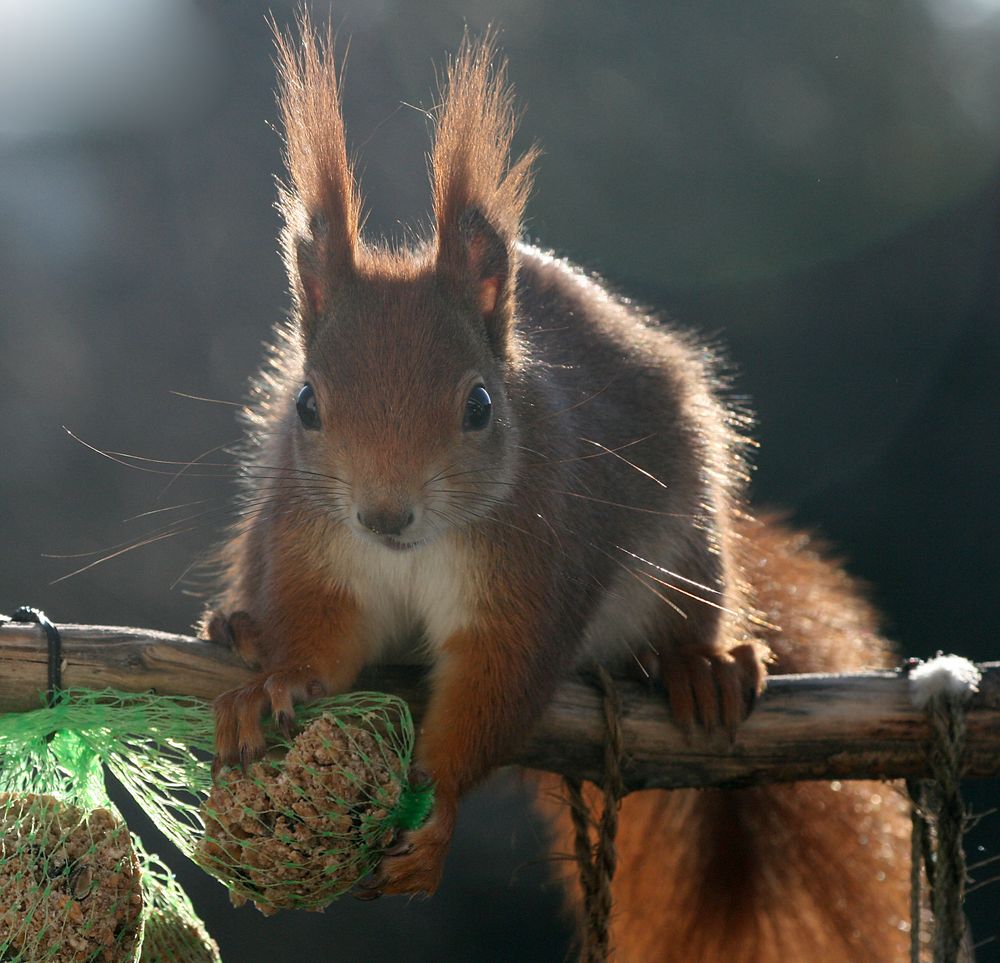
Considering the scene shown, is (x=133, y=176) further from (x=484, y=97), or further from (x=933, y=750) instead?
(x=933, y=750)

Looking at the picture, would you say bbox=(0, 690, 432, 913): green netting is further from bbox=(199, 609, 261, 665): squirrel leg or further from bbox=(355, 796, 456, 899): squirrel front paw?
bbox=(199, 609, 261, 665): squirrel leg

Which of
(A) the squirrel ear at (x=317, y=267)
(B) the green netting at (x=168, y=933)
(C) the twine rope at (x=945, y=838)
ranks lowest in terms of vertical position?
(B) the green netting at (x=168, y=933)

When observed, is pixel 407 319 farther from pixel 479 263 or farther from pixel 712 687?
pixel 712 687

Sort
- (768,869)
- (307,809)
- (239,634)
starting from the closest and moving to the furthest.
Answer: (307,809)
(239,634)
(768,869)

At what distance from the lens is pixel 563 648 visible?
4.13 feet

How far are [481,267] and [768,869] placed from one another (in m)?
0.91

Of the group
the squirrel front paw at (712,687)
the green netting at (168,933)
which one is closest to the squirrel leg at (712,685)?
the squirrel front paw at (712,687)

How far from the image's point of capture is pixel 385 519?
41.4 inches

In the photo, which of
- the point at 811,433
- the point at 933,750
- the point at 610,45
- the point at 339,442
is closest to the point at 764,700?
the point at 933,750

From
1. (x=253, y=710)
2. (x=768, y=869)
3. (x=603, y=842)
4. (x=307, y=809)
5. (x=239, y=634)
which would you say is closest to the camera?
(x=307, y=809)

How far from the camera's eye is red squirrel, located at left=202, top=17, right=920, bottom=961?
113 cm

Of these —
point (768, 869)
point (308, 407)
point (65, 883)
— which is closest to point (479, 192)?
point (308, 407)

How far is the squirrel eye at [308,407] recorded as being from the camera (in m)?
1.17

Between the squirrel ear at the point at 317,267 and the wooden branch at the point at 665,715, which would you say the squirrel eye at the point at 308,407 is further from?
the wooden branch at the point at 665,715
